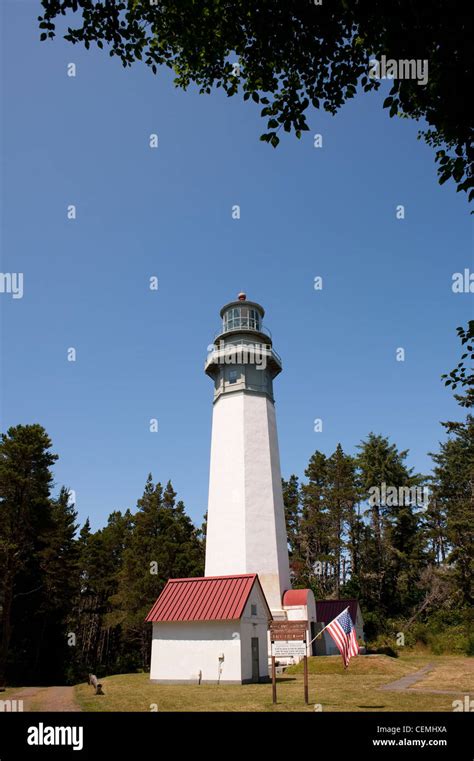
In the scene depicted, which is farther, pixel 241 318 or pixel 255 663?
pixel 241 318

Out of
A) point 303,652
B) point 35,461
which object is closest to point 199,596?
point 303,652

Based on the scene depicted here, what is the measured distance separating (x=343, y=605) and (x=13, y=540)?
21163 millimetres

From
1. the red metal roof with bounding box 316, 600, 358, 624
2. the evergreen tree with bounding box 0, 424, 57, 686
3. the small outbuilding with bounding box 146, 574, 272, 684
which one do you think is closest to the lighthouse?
the small outbuilding with bounding box 146, 574, 272, 684

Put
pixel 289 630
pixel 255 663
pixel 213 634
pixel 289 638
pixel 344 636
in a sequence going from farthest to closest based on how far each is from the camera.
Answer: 1. pixel 255 663
2. pixel 213 634
3. pixel 289 630
4. pixel 289 638
5. pixel 344 636

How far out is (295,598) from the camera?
89.9ft

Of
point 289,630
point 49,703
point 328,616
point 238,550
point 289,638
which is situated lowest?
point 328,616

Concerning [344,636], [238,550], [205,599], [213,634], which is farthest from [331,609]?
[344,636]

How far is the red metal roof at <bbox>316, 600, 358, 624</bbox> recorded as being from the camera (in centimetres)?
3189

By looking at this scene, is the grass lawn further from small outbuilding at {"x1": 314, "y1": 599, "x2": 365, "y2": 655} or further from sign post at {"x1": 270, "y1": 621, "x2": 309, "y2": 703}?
small outbuilding at {"x1": 314, "y1": 599, "x2": 365, "y2": 655}

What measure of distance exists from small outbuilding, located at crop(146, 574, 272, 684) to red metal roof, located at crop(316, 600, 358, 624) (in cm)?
991

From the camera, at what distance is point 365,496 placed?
48.8 m

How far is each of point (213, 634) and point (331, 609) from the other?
13441 mm

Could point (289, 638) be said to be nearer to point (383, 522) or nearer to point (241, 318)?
point (241, 318)
